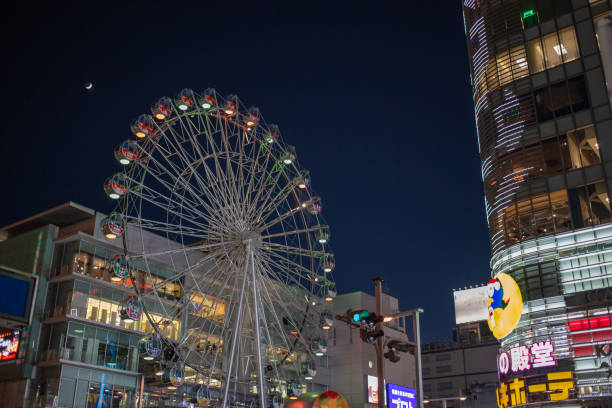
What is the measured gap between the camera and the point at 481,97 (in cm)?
3872

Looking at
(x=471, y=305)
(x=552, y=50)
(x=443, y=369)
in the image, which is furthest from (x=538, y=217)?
(x=443, y=369)

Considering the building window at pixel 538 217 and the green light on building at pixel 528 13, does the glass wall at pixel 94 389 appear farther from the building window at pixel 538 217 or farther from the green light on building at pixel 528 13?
the green light on building at pixel 528 13

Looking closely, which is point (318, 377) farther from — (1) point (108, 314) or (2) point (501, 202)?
(2) point (501, 202)

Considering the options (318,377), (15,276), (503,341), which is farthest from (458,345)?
(15,276)

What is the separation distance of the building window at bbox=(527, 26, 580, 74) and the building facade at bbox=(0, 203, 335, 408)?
85.7ft

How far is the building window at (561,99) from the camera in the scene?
34.2 m

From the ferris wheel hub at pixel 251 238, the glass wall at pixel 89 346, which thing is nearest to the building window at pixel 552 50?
the ferris wheel hub at pixel 251 238

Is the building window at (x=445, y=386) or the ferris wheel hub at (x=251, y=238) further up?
the ferris wheel hub at (x=251, y=238)

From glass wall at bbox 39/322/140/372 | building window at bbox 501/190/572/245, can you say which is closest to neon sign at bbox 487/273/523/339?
building window at bbox 501/190/572/245

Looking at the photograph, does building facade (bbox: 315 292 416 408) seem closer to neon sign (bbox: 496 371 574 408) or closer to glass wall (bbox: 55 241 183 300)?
glass wall (bbox: 55 241 183 300)

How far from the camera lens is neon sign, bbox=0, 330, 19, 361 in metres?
26.9

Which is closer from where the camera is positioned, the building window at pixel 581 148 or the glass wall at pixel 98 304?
the building window at pixel 581 148

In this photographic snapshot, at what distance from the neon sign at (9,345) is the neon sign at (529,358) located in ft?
77.0

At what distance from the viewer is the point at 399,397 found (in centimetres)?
3488
